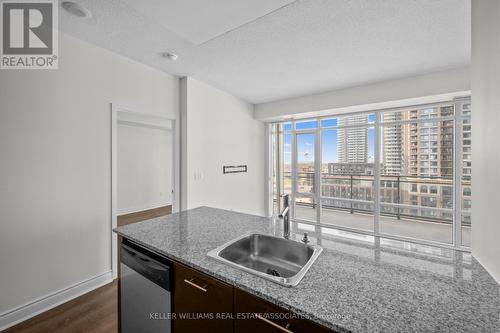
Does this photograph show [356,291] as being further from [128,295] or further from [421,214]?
[421,214]

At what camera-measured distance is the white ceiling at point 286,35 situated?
1685mm

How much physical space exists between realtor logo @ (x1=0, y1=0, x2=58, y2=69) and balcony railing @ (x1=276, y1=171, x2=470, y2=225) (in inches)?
171

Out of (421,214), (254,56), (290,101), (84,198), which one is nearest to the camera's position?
(84,198)

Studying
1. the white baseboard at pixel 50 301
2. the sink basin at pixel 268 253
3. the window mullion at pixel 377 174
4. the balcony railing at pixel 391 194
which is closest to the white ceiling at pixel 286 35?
the window mullion at pixel 377 174

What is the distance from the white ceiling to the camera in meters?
1.68

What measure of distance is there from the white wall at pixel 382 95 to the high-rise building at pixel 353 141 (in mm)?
309

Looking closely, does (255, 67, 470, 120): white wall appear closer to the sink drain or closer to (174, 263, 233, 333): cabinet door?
the sink drain

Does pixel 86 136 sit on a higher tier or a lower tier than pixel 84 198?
higher

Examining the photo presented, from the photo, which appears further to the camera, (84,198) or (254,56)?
(254,56)

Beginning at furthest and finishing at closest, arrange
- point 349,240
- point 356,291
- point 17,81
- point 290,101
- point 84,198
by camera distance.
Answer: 1. point 290,101
2. point 84,198
3. point 17,81
4. point 349,240
5. point 356,291

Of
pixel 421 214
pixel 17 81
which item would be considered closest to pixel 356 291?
pixel 17 81

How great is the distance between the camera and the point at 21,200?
73.7 inches

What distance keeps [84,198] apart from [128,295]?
4.43 ft

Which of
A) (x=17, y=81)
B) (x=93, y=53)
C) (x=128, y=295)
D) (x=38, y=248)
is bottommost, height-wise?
(x=128, y=295)
